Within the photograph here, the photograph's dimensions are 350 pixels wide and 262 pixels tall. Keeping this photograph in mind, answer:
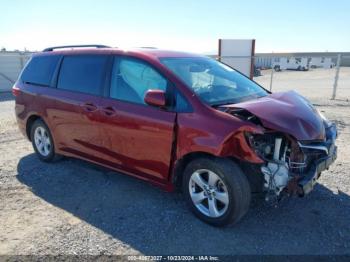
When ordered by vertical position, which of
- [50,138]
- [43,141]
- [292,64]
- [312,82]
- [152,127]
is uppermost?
[152,127]

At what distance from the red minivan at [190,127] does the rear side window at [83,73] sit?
2cm

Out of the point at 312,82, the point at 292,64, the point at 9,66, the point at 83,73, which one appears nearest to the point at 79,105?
the point at 83,73

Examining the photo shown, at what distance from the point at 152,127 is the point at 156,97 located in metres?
0.37

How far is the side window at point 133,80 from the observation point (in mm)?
4133

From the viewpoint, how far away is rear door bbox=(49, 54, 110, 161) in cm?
466

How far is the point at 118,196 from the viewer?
457 centimetres

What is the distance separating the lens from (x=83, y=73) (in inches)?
194

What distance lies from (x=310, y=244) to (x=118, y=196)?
2.35 m

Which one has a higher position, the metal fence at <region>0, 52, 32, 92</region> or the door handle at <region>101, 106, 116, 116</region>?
the door handle at <region>101, 106, 116, 116</region>

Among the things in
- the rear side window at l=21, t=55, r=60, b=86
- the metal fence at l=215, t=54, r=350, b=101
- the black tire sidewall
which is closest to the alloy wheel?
the black tire sidewall

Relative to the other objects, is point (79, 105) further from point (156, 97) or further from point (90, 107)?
point (156, 97)

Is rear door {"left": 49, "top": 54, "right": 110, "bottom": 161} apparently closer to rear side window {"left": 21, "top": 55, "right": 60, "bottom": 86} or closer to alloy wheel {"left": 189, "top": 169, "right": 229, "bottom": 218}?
rear side window {"left": 21, "top": 55, "right": 60, "bottom": 86}

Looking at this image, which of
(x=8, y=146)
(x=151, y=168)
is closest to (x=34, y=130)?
(x=8, y=146)

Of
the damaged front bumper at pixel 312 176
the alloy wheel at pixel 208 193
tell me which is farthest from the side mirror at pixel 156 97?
the damaged front bumper at pixel 312 176
